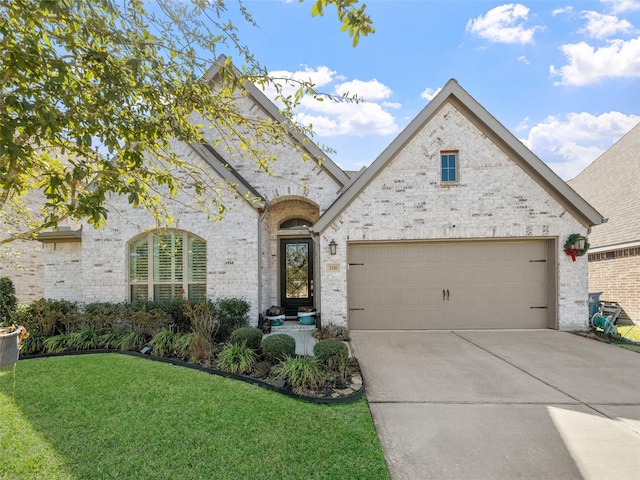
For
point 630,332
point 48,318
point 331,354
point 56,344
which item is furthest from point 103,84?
point 630,332

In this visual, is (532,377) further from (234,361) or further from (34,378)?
(34,378)

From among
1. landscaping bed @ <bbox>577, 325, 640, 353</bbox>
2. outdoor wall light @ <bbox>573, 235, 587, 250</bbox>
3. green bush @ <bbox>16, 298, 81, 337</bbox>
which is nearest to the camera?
landscaping bed @ <bbox>577, 325, 640, 353</bbox>

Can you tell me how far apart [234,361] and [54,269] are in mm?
7152

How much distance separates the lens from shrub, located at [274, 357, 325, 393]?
189 inches

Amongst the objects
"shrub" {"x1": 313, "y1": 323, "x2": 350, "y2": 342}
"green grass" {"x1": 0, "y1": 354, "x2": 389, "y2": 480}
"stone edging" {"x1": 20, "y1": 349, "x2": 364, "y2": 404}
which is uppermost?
"green grass" {"x1": 0, "y1": 354, "x2": 389, "y2": 480}

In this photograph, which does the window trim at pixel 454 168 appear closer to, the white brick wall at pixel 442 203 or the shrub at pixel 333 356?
the white brick wall at pixel 442 203

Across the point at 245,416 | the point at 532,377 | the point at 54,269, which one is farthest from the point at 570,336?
the point at 54,269

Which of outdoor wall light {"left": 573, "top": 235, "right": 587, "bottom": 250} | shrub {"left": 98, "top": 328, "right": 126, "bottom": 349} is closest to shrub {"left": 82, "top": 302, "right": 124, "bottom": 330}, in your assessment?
shrub {"left": 98, "top": 328, "right": 126, "bottom": 349}

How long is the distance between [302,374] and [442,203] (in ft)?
20.3

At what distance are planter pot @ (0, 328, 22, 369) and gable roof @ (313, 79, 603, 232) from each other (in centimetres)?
624

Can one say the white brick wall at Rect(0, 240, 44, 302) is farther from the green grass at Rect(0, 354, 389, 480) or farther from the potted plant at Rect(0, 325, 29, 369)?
the potted plant at Rect(0, 325, 29, 369)

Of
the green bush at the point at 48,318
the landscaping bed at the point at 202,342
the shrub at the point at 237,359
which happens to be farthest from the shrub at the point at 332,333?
the green bush at the point at 48,318

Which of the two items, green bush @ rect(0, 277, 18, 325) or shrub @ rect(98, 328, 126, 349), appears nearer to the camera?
shrub @ rect(98, 328, 126, 349)

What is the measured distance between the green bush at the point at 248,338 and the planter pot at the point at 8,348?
3256 millimetres
